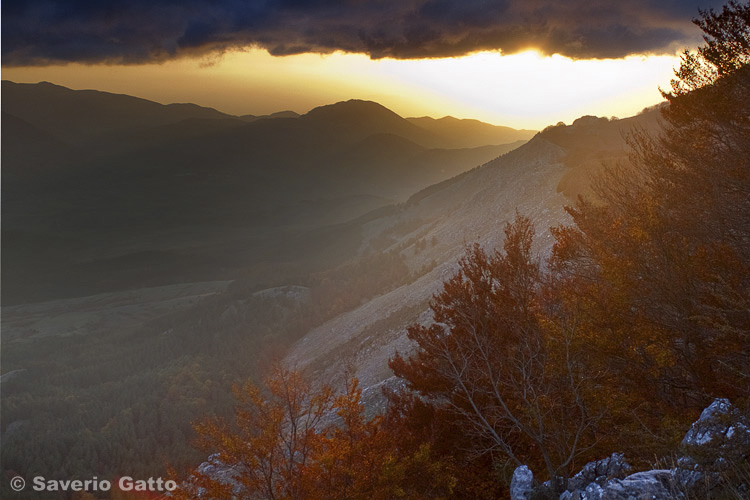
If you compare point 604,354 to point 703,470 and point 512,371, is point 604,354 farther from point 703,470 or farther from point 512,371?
point 703,470

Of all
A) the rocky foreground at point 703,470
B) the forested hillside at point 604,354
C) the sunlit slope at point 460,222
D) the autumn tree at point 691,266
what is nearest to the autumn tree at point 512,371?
the forested hillside at point 604,354

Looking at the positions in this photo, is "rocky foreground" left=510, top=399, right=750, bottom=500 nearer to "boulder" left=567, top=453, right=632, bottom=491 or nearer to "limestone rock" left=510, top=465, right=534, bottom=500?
"boulder" left=567, top=453, right=632, bottom=491

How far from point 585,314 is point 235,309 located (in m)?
47.6

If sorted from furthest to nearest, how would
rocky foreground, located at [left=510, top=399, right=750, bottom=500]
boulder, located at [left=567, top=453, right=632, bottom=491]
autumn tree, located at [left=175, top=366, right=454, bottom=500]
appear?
1. autumn tree, located at [left=175, top=366, right=454, bottom=500]
2. boulder, located at [left=567, top=453, right=632, bottom=491]
3. rocky foreground, located at [left=510, top=399, right=750, bottom=500]

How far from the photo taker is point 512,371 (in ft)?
44.4

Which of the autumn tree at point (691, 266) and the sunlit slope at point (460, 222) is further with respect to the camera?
the sunlit slope at point (460, 222)

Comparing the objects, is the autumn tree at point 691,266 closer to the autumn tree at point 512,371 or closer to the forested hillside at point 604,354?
the forested hillside at point 604,354

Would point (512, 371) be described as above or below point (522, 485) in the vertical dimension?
above

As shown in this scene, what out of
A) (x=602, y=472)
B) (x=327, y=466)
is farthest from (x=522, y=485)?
(x=327, y=466)

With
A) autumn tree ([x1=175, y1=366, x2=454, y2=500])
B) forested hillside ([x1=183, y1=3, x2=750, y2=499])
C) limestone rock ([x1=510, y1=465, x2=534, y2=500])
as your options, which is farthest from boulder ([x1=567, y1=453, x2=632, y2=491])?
autumn tree ([x1=175, y1=366, x2=454, y2=500])

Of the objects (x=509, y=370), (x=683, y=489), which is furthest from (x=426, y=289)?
(x=683, y=489)

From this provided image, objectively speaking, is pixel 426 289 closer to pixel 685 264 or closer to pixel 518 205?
pixel 518 205

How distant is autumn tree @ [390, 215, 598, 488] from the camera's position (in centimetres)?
1167

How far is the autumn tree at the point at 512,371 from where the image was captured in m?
11.7
